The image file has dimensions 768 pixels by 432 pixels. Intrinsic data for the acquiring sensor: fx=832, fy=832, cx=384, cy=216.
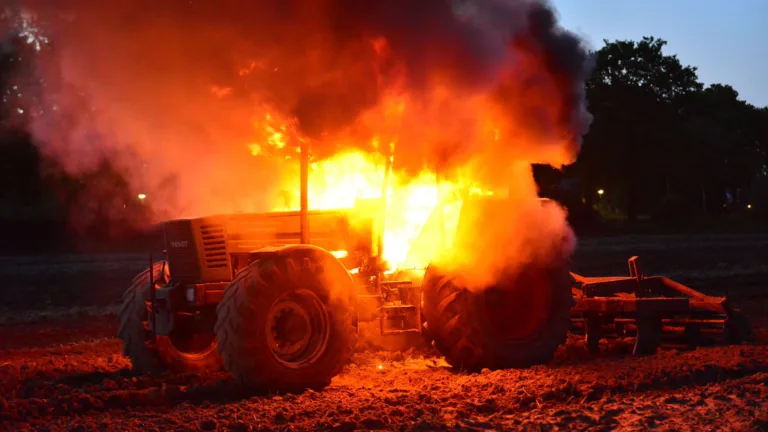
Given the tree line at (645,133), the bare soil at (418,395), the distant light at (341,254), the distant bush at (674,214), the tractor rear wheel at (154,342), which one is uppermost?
the tree line at (645,133)

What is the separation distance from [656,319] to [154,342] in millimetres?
6302

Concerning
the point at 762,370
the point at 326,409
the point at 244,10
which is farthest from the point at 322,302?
the point at 762,370

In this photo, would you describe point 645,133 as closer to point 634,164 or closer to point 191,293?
point 634,164

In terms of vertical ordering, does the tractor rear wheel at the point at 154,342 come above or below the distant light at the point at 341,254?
below

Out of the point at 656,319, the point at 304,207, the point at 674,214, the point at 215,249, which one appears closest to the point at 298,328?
the point at 304,207

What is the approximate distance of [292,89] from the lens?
33.8 ft

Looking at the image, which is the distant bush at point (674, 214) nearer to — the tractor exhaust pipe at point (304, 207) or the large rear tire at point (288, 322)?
the tractor exhaust pipe at point (304, 207)

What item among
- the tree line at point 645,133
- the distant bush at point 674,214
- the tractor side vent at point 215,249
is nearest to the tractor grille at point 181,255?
the tractor side vent at point 215,249

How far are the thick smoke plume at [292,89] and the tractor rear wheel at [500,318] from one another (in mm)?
2027

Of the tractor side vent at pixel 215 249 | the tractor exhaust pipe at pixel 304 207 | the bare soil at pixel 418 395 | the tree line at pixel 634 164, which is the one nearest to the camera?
the bare soil at pixel 418 395

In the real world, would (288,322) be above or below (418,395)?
above

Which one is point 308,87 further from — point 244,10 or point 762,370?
point 762,370

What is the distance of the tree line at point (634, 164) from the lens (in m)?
37.4

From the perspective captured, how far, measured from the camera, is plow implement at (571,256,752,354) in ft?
34.3
